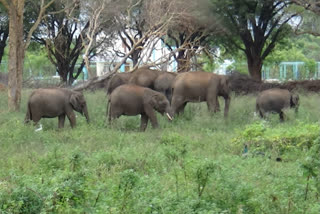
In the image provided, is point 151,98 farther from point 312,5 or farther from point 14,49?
point 312,5

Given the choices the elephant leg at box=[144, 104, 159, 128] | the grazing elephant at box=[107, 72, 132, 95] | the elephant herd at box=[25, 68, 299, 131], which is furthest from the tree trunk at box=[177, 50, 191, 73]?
the elephant leg at box=[144, 104, 159, 128]

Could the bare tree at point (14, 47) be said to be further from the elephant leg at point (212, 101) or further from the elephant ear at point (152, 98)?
the elephant leg at point (212, 101)

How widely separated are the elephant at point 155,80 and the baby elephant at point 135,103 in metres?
4.96

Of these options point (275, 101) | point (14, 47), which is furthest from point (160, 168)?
point (14, 47)

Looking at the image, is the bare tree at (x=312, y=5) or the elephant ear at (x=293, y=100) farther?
the bare tree at (x=312, y=5)

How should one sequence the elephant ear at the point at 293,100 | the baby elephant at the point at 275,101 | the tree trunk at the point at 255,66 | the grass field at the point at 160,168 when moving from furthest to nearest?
the tree trunk at the point at 255,66
the elephant ear at the point at 293,100
the baby elephant at the point at 275,101
the grass field at the point at 160,168

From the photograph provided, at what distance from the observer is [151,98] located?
15422mm

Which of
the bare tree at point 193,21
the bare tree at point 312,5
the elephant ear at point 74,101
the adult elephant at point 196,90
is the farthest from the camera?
the bare tree at point 193,21

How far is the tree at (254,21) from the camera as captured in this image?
97.5 feet

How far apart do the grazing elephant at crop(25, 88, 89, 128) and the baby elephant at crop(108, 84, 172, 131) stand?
0.92 meters

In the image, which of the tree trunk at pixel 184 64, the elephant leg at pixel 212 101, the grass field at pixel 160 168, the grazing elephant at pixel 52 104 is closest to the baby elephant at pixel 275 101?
the grass field at pixel 160 168

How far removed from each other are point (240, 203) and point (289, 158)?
14.3 ft

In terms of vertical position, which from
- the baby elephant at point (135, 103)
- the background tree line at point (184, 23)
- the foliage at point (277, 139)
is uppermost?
the background tree line at point (184, 23)

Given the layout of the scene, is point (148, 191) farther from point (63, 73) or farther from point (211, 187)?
point (63, 73)
